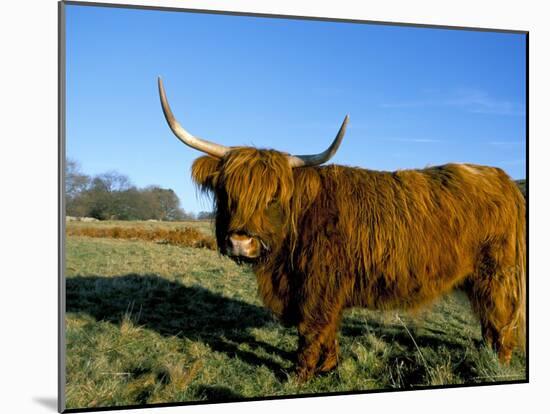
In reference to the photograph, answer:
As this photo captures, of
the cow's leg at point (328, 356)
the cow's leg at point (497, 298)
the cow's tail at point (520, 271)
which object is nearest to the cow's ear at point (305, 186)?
the cow's leg at point (328, 356)

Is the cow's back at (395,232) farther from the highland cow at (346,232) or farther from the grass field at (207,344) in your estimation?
the grass field at (207,344)

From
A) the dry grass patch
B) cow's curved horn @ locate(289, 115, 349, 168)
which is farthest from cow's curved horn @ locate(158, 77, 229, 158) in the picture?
the dry grass patch

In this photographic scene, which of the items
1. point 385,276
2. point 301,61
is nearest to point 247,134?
Result: point 301,61

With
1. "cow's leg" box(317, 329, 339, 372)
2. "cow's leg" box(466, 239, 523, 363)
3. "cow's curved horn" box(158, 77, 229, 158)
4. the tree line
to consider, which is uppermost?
"cow's curved horn" box(158, 77, 229, 158)

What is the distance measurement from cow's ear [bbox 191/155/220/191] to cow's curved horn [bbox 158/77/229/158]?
0.18 ft

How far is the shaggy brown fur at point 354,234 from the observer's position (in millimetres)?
3295

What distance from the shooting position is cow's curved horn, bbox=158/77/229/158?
3102 mm

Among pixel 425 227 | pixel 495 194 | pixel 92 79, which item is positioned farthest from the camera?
pixel 495 194

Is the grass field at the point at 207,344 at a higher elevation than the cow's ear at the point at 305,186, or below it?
below

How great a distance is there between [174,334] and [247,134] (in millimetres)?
1692

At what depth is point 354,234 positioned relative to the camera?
11.4ft

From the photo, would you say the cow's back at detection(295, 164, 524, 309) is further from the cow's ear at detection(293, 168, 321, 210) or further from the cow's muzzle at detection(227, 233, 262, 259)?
the cow's muzzle at detection(227, 233, 262, 259)

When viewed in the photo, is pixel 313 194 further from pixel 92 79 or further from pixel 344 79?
pixel 92 79

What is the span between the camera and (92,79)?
3.35 meters
